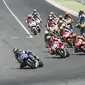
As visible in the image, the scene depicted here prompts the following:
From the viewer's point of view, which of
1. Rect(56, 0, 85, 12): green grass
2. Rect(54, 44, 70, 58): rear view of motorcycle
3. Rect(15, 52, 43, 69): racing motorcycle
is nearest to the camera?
Rect(15, 52, 43, 69): racing motorcycle

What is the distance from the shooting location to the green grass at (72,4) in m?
58.1

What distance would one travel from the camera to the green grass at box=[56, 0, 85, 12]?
191 feet

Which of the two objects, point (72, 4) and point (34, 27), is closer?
point (34, 27)

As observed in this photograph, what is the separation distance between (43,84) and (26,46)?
15.1m

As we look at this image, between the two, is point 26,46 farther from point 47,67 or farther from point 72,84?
point 72,84

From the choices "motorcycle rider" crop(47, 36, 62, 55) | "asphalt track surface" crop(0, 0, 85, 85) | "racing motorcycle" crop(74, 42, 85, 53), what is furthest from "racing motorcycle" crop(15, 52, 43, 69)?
"racing motorcycle" crop(74, 42, 85, 53)

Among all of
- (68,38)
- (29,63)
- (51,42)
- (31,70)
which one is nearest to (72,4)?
(68,38)

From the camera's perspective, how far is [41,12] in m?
55.4

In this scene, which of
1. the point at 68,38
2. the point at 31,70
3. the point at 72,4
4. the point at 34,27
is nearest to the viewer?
the point at 31,70

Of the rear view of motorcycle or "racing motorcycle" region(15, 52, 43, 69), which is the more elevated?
the rear view of motorcycle

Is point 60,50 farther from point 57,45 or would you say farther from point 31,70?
point 31,70

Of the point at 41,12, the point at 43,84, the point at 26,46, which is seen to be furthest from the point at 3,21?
the point at 43,84

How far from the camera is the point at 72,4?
62.2 meters

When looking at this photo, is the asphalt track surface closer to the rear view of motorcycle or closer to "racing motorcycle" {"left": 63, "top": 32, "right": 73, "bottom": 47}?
the rear view of motorcycle
